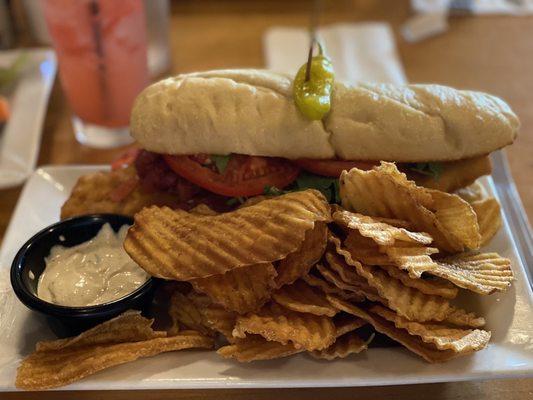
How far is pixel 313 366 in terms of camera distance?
4.92ft

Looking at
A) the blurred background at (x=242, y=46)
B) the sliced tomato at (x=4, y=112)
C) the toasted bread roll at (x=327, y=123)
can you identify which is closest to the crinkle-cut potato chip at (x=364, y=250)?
the toasted bread roll at (x=327, y=123)

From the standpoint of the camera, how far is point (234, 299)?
1.53m

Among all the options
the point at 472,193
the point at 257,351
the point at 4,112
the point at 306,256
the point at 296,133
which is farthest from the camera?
the point at 4,112

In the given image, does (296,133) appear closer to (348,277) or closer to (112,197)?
(348,277)

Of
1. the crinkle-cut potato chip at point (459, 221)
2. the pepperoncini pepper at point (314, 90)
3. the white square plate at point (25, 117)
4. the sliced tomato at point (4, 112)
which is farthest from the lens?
the sliced tomato at point (4, 112)

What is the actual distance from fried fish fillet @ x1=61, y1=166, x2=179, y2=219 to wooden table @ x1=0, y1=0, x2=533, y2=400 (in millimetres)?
447

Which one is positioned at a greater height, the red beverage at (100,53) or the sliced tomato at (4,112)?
the red beverage at (100,53)

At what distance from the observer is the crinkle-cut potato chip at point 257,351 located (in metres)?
1.45

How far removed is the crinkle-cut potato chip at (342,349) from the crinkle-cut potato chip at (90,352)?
306mm

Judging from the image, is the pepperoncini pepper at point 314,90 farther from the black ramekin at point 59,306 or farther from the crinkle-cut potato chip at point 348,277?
the black ramekin at point 59,306

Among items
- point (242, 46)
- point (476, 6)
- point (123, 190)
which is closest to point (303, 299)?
point (123, 190)

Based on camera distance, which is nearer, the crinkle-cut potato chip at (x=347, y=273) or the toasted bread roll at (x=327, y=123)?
the crinkle-cut potato chip at (x=347, y=273)

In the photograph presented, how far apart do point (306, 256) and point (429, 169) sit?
1.90 ft

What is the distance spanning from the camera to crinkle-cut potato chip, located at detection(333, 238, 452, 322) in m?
1.49
